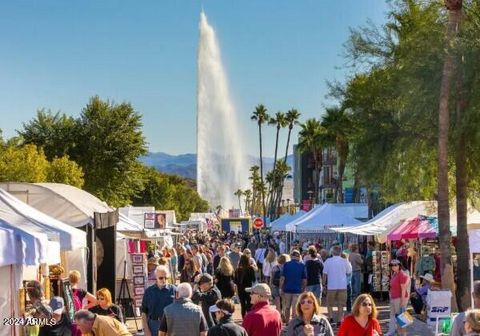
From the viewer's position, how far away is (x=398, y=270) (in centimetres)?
1872

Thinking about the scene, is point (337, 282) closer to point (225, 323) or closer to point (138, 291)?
point (138, 291)

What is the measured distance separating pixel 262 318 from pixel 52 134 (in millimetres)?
55103

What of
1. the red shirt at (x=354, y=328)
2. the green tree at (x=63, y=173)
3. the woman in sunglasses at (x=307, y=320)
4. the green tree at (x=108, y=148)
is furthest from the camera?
the green tree at (x=108, y=148)

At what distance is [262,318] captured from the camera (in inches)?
419

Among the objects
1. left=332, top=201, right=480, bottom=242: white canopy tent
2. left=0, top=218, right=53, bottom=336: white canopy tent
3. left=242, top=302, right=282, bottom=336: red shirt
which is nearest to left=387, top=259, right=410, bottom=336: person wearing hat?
left=242, top=302, right=282, bottom=336: red shirt

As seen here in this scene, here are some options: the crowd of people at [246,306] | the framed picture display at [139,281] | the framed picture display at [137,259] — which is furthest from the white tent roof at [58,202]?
the crowd of people at [246,306]

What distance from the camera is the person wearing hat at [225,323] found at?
9.95m

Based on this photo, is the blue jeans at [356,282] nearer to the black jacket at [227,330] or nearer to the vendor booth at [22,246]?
the vendor booth at [22,246]

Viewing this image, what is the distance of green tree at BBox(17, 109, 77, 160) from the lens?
2491 inches

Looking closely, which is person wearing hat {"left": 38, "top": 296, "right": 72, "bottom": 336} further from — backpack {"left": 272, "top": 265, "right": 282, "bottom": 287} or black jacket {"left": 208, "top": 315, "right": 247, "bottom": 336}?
backpack {"left": 272, "top": 265, "right": 282, "bottom": 287}

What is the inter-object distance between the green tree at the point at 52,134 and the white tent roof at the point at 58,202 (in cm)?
4063

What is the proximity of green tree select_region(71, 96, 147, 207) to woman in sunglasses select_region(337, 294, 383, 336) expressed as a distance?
52.1 meters

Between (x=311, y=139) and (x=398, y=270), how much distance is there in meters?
75.7

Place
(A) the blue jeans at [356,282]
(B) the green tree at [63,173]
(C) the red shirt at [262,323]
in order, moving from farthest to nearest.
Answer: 1. (B) the green tree at [63,173]
2. (A) the blue jeans at [356,282]
3. (C) the red shirt at [262,323]
